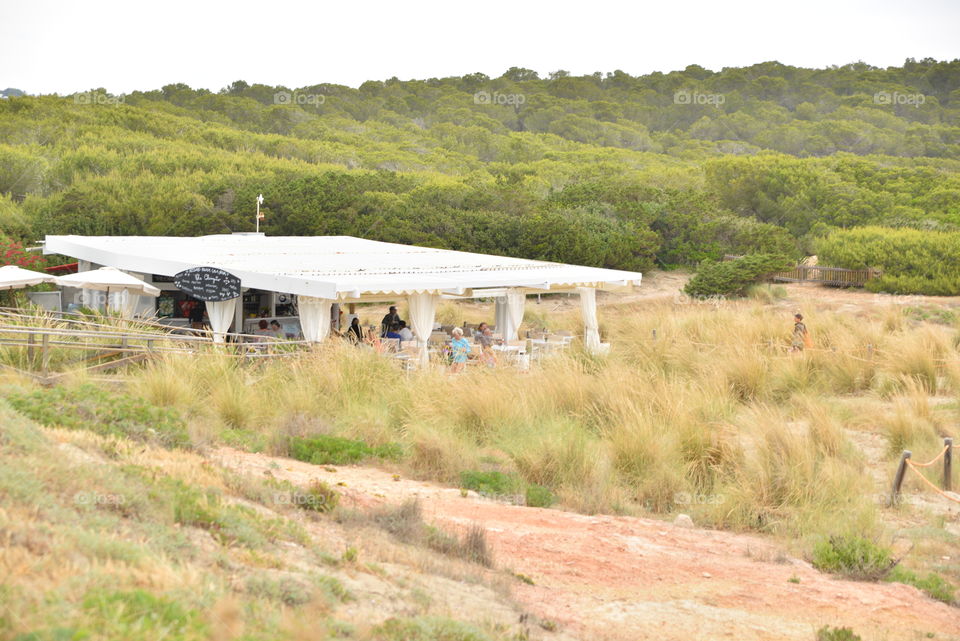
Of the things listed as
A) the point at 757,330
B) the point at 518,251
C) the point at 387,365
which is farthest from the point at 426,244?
the point at 387,365

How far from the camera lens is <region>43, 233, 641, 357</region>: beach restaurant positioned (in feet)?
46.7

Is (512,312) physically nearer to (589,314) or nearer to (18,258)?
(589,314)

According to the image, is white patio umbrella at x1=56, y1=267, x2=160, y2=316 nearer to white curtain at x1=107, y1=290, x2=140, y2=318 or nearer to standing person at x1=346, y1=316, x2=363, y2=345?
white curtain at x1=107, y1=290, x2=140, y2=318

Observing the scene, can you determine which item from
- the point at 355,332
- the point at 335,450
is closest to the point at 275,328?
the point at 355,332

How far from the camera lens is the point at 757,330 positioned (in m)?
16.2

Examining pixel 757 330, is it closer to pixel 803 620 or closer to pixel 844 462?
pixel 844 462

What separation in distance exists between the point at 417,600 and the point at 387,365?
7122 millimetres

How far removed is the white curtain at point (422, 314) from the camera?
14594 millimetres

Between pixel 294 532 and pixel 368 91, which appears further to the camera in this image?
pixel 368 91

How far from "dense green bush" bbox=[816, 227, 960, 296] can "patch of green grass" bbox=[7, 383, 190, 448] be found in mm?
24810

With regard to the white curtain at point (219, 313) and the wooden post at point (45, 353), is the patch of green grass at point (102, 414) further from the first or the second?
the white curtain at point (219, 313)

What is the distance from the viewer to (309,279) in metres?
13.7


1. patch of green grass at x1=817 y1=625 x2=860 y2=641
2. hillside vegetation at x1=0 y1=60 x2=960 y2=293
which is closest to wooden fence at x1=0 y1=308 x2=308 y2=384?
patch of green grass at x1=817 y1=625 x2=860 y2=641

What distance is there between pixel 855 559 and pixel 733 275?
21.5 metres
